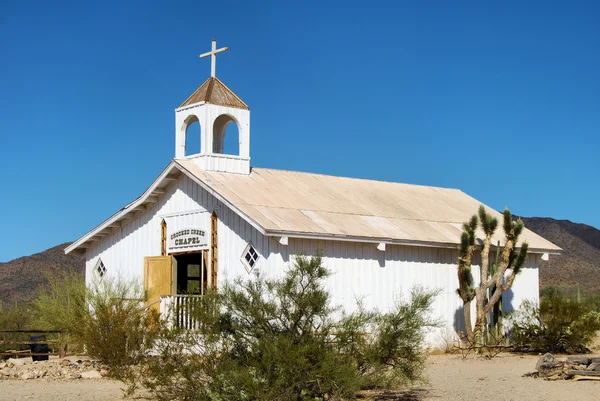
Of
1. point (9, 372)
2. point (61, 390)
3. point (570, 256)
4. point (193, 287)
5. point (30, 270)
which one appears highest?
point (570, 256)

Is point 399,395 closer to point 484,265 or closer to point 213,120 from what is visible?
point 484,265

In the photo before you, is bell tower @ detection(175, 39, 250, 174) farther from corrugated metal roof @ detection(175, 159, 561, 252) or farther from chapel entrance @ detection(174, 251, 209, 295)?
chapel entrance @ detection(174, 251, 209, 295)

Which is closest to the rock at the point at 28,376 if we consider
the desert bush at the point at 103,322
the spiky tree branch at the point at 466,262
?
the desert bush at the point at 103,322

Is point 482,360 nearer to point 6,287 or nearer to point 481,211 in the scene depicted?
point 481,211

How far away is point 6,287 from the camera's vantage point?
62031 millimetres

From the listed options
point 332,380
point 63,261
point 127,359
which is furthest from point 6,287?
point 332,380

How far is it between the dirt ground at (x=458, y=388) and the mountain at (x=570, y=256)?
1779 inches

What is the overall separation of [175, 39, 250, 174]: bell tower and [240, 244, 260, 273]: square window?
301cm

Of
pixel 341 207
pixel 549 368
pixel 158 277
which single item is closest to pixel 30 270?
pixel 158 277

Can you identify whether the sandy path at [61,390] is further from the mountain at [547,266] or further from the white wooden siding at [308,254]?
the mountain at [547,266]

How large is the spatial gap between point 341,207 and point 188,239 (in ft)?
13.1

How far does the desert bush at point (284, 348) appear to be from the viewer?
1230 cm

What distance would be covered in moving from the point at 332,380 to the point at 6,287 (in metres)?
53.6

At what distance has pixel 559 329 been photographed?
2266 centimetres
